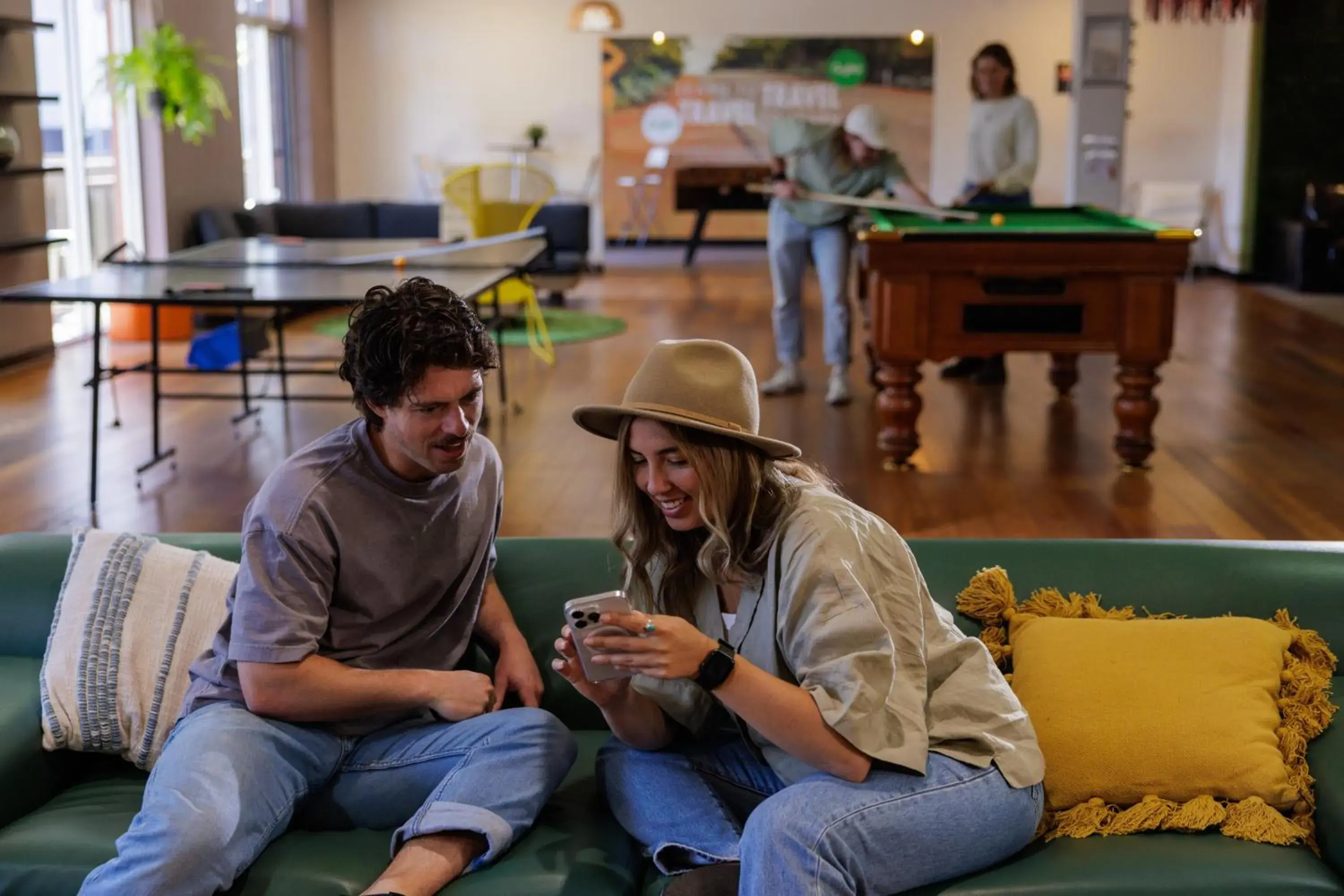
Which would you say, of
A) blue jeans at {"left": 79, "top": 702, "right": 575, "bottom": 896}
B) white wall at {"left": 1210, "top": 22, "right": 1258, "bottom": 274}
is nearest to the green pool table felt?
blue jeans at {"left": 79, "top": 702, "right": 575, "bottom": 896}

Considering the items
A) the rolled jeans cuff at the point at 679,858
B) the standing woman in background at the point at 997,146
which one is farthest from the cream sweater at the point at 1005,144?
the rolled jeans cuff at the point at 679,858

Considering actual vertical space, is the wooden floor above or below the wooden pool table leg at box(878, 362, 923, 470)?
below

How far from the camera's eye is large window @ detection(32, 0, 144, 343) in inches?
329

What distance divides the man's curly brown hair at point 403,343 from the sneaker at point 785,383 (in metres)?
4.69

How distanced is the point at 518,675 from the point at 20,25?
6.25 m

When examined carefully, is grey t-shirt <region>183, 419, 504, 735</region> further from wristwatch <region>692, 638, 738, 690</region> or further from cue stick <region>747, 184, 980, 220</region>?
cue stick <region>747, 184, 980, 220</region>

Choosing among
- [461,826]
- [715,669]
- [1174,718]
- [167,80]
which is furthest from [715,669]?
[167,80]

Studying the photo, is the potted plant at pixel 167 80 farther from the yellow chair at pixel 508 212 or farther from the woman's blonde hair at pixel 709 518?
the woman's blonde hair at pixel 709 518

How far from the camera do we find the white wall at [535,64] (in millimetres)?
13008

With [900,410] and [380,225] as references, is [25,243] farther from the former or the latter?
[900,410]

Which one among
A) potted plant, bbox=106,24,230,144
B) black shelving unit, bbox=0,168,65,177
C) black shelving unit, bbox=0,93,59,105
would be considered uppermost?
potted plant, bbox=106,24,230,144

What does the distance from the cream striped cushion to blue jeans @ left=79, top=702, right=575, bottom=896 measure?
173 millimetres

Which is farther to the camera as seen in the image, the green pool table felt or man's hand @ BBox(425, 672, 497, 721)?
the green pool table felt

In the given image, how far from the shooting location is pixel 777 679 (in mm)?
1888
